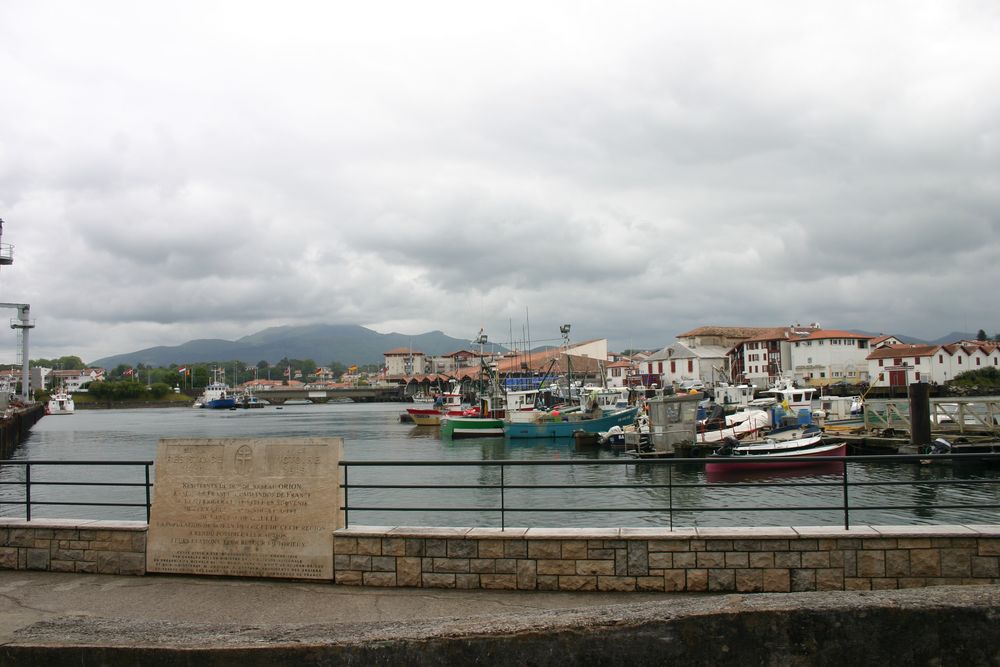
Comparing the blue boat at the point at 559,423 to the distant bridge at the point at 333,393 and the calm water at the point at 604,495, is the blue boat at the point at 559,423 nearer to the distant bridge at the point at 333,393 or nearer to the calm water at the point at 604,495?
the calm water at the point at 604,495

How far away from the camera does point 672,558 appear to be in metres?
7.14

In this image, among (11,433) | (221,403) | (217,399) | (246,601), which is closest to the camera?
(246,601)

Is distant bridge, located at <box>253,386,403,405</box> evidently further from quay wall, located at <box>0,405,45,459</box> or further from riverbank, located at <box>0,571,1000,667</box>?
riverbank, located at <box>0,571,1000,667</box>

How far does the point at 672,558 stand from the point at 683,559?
0.34 ft

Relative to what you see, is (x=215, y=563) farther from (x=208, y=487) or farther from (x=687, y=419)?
(x=687, y=419)

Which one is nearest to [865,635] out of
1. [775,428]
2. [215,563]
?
[215,563]

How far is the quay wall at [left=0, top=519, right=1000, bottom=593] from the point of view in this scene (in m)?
6.96

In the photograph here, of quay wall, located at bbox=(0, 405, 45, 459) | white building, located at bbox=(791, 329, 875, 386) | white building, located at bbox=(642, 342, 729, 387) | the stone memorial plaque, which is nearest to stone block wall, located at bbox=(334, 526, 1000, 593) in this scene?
the stone memorial plaque

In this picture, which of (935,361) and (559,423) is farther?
(935,361)

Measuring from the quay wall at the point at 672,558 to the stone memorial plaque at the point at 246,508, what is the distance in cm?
36

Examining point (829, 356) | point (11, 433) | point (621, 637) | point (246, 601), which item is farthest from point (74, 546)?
point (829, 356)

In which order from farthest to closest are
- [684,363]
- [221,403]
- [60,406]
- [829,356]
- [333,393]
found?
[333,393]
[221,403]
[60,406]
[684,363]
[829,356]

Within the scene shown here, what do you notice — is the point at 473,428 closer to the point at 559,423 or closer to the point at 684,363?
the point at 559,423

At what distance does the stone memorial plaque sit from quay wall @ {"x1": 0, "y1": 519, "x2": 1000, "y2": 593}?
1.18ft
